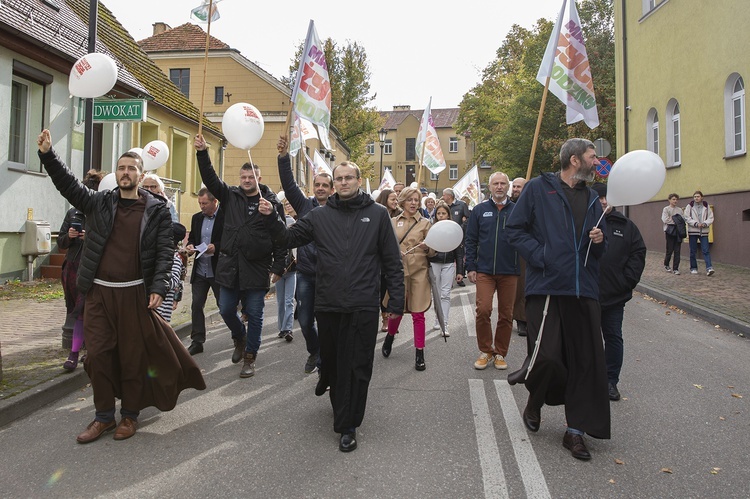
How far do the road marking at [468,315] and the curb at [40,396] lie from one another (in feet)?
15.4

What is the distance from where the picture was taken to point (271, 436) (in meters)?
4.17

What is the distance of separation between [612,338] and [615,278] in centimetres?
53

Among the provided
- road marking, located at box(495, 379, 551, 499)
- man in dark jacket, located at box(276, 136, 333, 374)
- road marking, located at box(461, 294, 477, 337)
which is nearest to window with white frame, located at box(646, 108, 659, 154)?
road marking, located at box(461, 294, 477, 337)

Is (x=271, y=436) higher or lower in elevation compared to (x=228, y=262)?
lower

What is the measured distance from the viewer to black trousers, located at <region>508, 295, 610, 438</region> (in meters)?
3.91

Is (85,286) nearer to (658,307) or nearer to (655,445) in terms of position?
(655,445)

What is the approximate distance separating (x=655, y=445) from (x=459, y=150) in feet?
239

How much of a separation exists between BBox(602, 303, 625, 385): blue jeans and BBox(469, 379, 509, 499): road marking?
1147mm

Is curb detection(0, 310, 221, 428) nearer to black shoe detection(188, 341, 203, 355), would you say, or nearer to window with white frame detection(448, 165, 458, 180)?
black shoe detection(188, 341, 203, 355)

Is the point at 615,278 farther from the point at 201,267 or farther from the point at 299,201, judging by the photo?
the point at 201,267

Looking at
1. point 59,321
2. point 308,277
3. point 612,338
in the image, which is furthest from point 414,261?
point 59,321

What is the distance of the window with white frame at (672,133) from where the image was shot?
20016mm

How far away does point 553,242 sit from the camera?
162 inches

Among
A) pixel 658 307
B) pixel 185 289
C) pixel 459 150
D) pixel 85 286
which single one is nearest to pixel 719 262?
pixel 658 307
